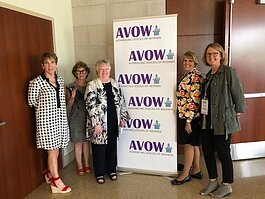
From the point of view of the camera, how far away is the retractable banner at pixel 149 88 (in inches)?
108

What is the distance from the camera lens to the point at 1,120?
2238mm

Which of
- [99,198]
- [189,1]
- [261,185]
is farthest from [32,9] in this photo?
[261,185]

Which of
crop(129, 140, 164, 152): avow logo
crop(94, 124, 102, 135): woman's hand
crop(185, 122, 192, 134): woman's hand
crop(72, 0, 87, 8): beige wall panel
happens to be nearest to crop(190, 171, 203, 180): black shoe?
crop(129, 140, 164, 152): avow logo

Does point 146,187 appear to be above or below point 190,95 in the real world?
below

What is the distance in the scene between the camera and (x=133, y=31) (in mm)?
2816

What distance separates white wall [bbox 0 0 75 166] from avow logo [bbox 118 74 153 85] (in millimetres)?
856

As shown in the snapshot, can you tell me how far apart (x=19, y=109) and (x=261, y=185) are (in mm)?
2625

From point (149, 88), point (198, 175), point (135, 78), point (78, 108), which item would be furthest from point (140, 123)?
point (198, 175)

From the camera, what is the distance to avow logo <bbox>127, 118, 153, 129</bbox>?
2.89 m

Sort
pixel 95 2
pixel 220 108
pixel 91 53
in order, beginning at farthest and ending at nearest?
pixel 91 53
pixel 95 2
pixel 220 108

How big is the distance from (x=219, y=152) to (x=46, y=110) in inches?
68.3

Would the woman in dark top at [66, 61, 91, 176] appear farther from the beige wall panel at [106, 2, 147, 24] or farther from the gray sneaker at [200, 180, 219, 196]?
the gray sneaker at [200, 180, 219, 196]

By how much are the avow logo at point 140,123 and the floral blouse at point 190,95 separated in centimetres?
43

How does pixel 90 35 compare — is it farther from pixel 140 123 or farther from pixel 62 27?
pixel 140 123
